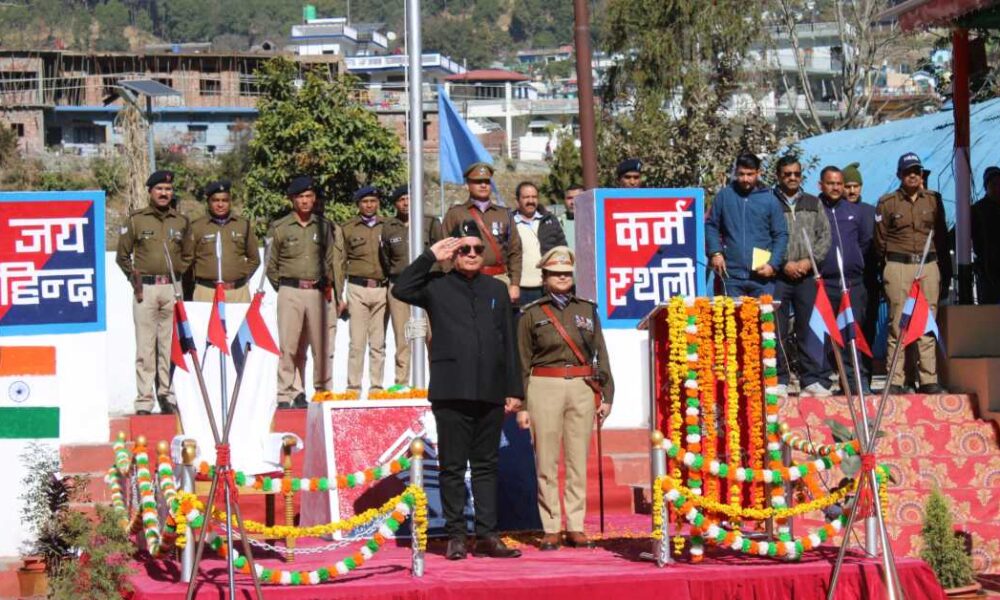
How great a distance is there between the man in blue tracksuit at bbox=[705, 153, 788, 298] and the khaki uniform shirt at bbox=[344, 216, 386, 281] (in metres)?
2.84

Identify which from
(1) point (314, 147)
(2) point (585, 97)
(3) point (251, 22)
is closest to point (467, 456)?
(2) point (585, 97)

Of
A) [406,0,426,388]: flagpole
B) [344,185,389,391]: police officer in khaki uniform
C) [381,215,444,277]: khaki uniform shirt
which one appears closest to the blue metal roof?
[381,215,444,277]: khaki uniform shirt

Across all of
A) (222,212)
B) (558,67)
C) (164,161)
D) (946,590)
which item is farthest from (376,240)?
(558,67)

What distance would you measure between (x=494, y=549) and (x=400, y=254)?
14.3ft

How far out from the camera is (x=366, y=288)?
12641mm

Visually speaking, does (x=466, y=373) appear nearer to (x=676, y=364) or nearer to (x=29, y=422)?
(x=676, y=364)

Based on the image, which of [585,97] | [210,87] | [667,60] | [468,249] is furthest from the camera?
[210,87]

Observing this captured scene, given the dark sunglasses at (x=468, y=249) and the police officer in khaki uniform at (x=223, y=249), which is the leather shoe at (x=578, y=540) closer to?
the dark sunglasses at (x=468, y=249)

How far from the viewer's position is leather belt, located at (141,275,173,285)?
460 inches

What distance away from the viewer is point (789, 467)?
8.47 m

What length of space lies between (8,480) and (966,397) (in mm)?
7192

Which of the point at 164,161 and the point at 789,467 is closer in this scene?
the point at 789,467

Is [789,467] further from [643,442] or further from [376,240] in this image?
[376,240]

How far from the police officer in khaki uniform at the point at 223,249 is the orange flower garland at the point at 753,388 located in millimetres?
4775
